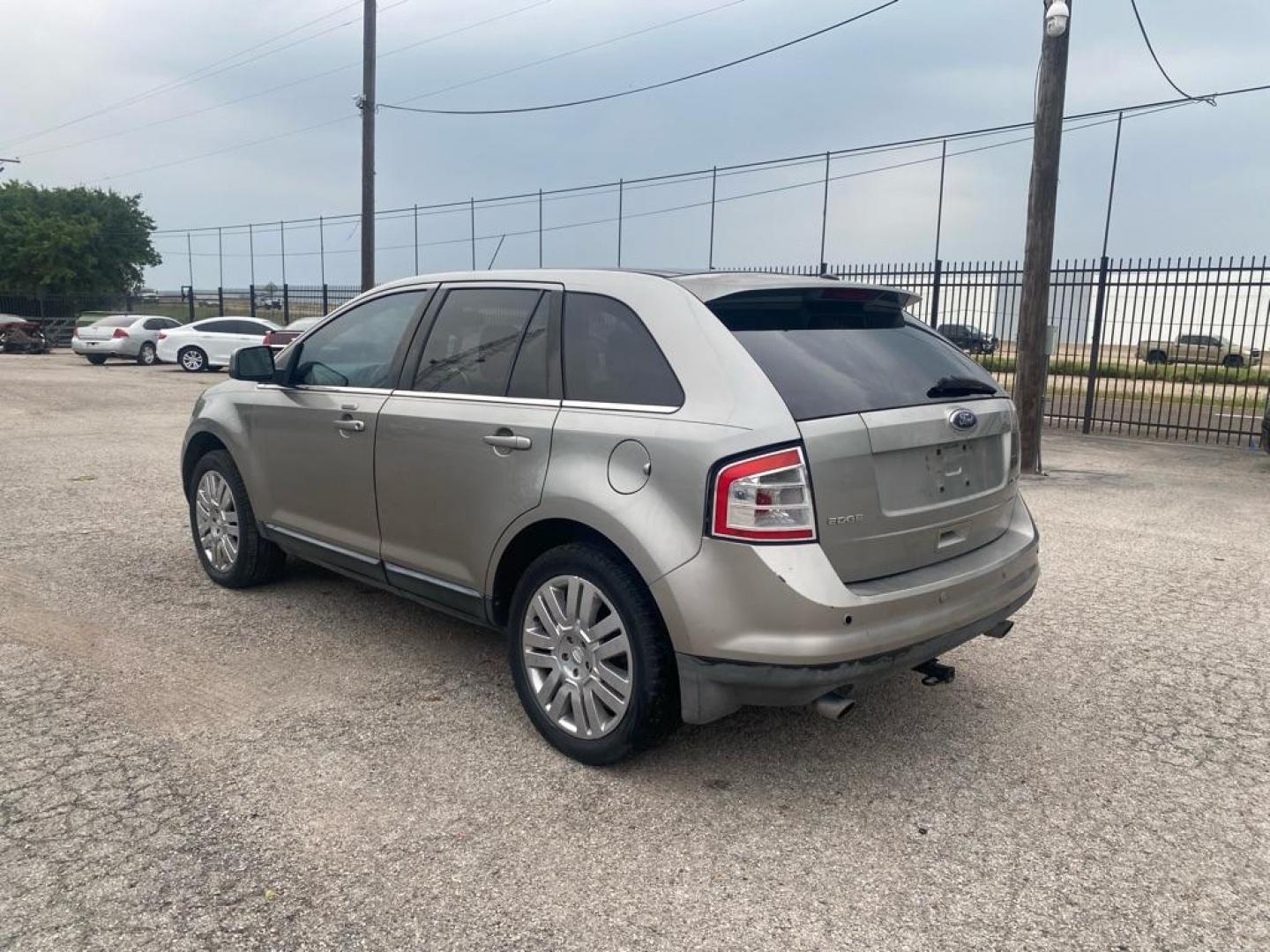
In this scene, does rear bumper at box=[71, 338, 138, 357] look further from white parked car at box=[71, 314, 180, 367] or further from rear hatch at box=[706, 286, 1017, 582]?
rear hatch at box=[706, 286, 1017, 582]

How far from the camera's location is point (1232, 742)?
12.1 ft

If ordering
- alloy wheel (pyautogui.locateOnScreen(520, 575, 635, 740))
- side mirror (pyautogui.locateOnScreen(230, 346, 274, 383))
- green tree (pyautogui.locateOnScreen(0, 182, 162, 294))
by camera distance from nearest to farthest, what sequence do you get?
alloy wheel (pyautogui.locateOnScreen(520, 575, 635, 740)) → side mirror (pyautogui.locateOnScreen(230, 346, 274, 383)) → green tree (pyautogui.locateOnScreen(0, 182, 162, 294))

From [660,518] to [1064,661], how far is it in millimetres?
2461

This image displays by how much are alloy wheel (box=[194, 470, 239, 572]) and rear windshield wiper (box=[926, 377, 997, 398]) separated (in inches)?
142

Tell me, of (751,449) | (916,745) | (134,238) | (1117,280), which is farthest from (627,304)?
(134,238)

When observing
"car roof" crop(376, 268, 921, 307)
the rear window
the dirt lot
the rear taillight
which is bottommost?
the dirt lot

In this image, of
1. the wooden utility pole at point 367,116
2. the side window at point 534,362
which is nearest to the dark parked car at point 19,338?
the wooden utility pole at point 367,116

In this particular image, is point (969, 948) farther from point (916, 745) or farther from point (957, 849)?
point (916, 745)

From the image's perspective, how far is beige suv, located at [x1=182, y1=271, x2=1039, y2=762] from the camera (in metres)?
2.95

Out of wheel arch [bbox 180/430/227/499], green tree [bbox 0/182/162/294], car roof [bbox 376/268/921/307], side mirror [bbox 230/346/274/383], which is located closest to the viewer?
car roof [bbox 376/268/921/307]

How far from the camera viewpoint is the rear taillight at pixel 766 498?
292 centimetres

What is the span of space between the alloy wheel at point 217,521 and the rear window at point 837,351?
3198mm

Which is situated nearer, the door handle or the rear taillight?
the rear taillight

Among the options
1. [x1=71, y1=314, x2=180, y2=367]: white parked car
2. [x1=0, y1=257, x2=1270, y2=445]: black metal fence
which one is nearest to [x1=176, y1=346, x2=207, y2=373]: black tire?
[x1=71, y1=314, x2=180, y2=367]: white parked car
